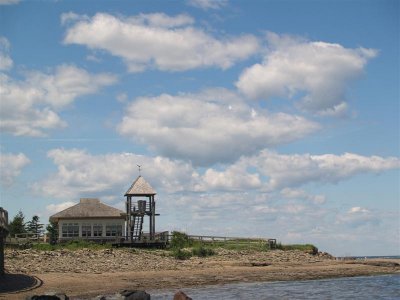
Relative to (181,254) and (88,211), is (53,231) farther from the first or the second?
(181,254)

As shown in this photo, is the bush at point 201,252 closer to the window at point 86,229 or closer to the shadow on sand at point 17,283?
the window at point 86,229

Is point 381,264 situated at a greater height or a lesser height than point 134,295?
lesser

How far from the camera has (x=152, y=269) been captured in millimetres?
44062

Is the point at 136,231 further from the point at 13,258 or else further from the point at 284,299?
the point at 284,299

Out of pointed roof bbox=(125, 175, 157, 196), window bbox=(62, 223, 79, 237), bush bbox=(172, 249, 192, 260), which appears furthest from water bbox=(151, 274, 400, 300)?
window bbox=(62, 223, 79, 237)

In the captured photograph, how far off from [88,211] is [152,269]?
67.1 ft

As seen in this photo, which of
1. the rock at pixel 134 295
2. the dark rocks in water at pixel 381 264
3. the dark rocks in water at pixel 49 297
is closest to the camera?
the dark rocks in water at pixel 49 297

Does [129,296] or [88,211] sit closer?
[129,296]

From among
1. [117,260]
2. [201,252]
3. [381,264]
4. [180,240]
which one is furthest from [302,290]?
[180,240]

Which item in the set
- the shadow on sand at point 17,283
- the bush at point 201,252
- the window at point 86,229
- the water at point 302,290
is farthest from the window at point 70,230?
the water at point 302,290

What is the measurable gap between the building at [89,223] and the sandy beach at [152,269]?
10048 millimetres

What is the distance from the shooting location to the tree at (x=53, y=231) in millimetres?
59744

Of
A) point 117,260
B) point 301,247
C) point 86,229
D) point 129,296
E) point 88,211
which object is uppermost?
point 88,211

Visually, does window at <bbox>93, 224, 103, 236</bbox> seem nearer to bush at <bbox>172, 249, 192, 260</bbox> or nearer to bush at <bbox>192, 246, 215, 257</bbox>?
bush at <bbox>192, 246, 215, 257</bbox>
